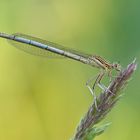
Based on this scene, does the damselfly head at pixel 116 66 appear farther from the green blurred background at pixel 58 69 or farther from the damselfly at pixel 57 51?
the green blurred background at pixel 58 69

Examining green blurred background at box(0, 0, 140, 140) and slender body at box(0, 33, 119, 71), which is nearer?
slender body at box(0, 33, 119, 71)

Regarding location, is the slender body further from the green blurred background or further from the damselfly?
the green blurred background

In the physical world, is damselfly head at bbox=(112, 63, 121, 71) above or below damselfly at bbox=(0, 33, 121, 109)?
below

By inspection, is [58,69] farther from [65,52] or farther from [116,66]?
[116,66]

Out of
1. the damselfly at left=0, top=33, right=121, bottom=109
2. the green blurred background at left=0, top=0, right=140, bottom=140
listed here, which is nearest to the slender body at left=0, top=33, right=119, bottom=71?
the damselfly at left=0, top=33, right=121, bottom=109

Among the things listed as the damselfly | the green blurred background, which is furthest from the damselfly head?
the green blurred background

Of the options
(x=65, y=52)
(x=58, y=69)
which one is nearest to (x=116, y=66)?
(x=65, y=52)

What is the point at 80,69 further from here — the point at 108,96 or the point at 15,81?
the point at 108,96

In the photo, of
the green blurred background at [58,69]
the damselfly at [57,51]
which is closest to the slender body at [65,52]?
the damselfly at [57,51]
